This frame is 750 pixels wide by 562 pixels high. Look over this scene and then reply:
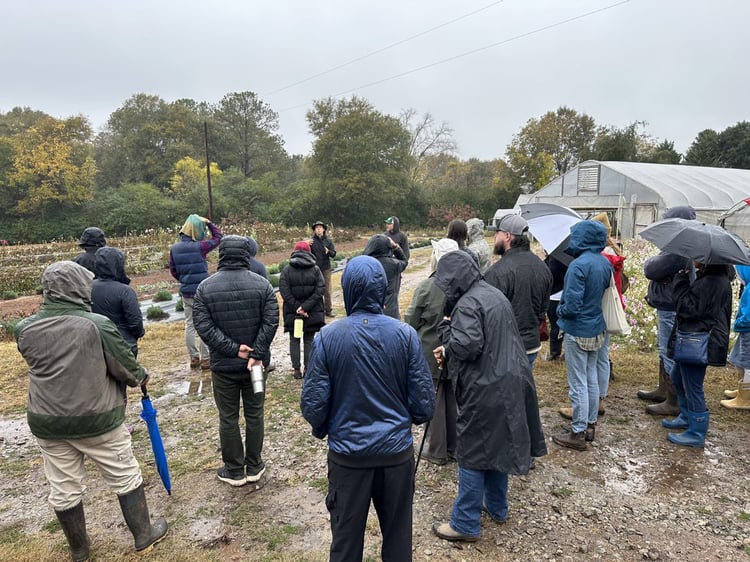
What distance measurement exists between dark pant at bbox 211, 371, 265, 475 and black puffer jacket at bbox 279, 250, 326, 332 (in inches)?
73.8

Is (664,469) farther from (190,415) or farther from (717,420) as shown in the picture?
(190,415)

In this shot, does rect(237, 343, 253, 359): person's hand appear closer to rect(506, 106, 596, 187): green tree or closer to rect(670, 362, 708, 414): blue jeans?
rect(670, 362, 708, 414): blue jeans

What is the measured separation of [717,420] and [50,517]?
558 cm

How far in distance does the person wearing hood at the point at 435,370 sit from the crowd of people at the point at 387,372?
0.04 ft

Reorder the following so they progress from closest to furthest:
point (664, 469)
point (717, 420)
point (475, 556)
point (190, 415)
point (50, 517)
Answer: point (475, 556), point (50, 517), point (664, 469), point (717, 420), point (190, 415)

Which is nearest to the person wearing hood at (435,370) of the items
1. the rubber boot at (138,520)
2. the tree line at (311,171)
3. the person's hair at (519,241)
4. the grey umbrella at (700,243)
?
the person's hair at (519,241)

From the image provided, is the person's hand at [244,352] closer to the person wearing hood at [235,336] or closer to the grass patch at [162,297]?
the person wearing hood at [235,336]

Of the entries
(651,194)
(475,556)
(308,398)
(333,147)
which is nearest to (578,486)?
(475,556)

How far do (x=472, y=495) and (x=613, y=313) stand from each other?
2.04 meters

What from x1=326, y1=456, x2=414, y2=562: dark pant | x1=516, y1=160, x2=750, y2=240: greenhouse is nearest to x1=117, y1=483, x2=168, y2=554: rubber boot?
x1=326, y1=456, x2=414, y2=562: dark pant

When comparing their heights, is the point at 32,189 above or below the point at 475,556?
above

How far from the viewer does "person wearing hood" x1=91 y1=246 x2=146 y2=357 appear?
3.94 meters

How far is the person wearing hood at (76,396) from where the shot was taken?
8.31ft

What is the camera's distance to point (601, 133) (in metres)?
36.9
